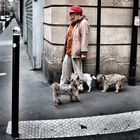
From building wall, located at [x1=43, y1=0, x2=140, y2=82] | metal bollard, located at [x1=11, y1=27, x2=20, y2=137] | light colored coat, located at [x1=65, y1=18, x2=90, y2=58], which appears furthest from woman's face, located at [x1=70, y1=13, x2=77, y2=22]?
metal bollard, located at [x1=11, y1=27, x2=20, y2=137]

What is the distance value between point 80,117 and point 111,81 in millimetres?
2074

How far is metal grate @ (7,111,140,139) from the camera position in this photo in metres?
6.02

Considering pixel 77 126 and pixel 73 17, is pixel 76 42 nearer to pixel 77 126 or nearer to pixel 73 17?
pixel 73 17

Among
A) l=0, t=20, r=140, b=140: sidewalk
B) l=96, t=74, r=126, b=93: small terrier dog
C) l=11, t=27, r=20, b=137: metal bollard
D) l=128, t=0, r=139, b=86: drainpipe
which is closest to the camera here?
l=11, t=27, r=20, b=137: metal bollard

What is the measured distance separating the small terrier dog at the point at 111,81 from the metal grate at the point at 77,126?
188 centimetres

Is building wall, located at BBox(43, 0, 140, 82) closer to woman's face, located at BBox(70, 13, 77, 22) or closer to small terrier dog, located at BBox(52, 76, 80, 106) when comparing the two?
woman's face, located at BBox(70, 13, 77, 22)

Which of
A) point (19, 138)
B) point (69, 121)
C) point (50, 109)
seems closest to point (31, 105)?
point (50, 109)

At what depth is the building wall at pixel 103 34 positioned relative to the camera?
8.96m

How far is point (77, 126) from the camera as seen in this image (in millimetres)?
6305

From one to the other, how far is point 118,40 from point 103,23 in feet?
1.82

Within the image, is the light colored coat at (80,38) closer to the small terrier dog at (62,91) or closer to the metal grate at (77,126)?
the small terrier dog at (62,91)

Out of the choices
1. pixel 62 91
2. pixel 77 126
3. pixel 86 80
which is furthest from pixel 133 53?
pixel 77 126

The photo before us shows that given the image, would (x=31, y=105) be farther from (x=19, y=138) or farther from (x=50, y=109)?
(x=19, y=138)

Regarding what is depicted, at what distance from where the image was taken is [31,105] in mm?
7574
